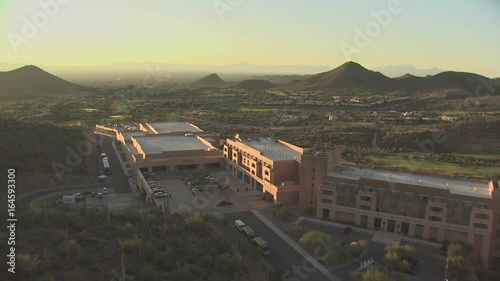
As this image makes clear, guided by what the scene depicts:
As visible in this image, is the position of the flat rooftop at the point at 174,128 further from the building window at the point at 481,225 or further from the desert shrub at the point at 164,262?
the desert shrub at the point at 164,262

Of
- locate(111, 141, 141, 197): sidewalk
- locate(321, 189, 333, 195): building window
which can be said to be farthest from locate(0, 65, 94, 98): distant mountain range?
locate(321, 189, 333, 195): building window

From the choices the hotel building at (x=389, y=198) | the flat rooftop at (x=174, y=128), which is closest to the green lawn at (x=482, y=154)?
the hotel building at (x=389, y=198)

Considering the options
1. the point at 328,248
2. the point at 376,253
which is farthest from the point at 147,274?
the point at 376,253

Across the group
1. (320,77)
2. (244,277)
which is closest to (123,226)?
(244,277)

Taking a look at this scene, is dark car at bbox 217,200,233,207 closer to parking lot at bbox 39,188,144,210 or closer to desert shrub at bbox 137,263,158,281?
parking lot at bbox 39,188,144,210

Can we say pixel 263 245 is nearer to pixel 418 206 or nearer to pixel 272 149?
pixel 418 206
